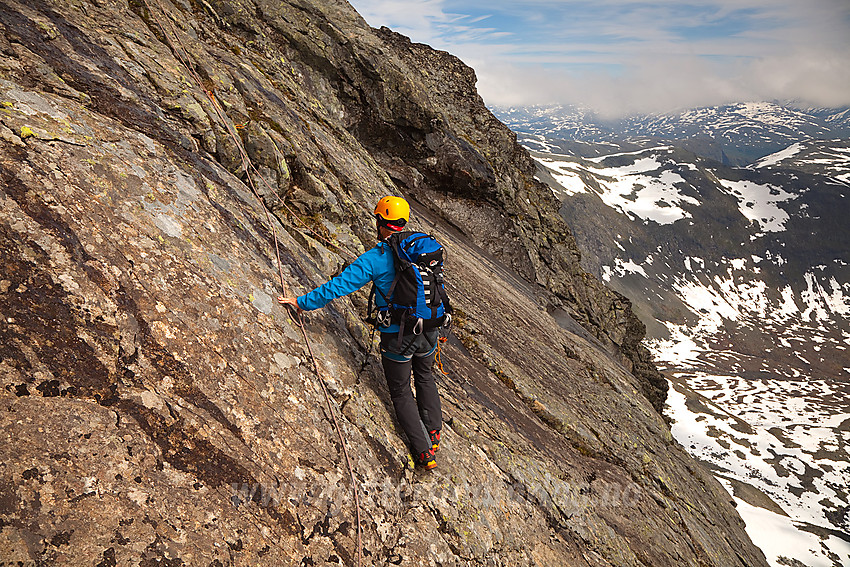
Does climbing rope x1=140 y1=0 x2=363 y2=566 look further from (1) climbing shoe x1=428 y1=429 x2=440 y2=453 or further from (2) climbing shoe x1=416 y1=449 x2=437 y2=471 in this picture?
(1) climbing shoe x1=428 y1=429 x2=440 y2=453

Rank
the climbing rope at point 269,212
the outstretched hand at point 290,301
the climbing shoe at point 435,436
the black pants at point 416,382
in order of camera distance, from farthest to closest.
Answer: the climbing shoe at point 435,436, the black pants at point 416,382, the outstretched hand at point 290,301, the climbing rope at point 269,212

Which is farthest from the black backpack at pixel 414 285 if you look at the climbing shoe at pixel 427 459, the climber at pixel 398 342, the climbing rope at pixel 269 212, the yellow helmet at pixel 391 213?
the climbing shoe at pixel 427 459

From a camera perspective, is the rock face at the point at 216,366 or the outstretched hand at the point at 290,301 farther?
the outstretched hand at the point at 290,301

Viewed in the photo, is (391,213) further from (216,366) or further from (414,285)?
(216,366)

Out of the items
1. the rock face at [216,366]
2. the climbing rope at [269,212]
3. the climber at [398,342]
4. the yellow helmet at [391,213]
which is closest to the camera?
the rock face at [216,366]

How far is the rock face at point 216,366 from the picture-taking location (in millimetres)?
4789

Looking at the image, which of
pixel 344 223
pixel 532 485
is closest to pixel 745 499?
pixel 532 485

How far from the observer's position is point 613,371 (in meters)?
24.8

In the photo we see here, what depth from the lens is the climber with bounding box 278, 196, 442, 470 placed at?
742 centimetres

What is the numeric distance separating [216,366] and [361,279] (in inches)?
107

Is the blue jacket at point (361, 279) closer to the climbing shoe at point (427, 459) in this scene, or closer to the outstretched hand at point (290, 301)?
the outstretched hand at point (290, 301)

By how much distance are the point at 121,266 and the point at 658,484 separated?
20.1 m

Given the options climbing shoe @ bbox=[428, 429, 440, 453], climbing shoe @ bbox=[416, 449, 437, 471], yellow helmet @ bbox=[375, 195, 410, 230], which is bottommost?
climbing shoe @ bbox=[416, 449, 437, 471]

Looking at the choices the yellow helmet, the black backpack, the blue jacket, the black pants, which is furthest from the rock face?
the yellow helmet
